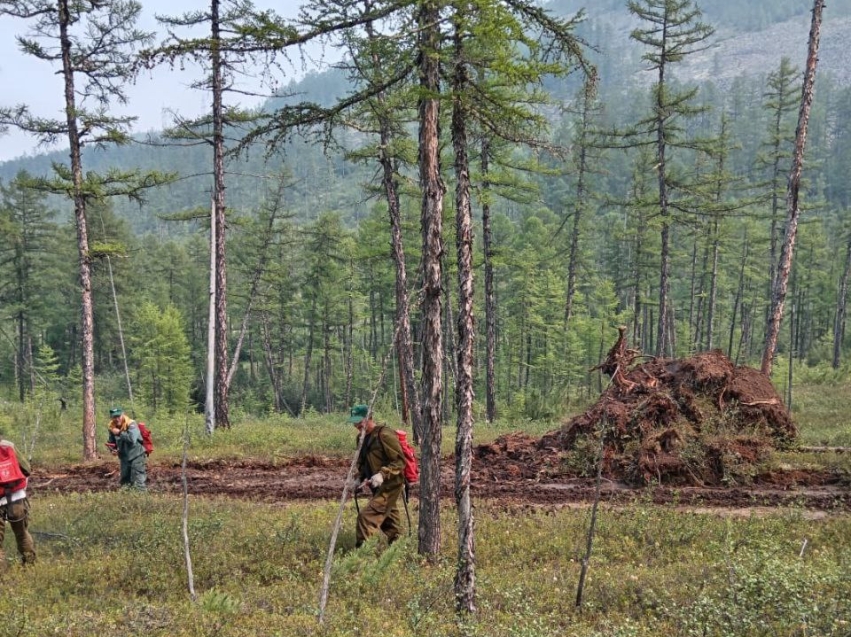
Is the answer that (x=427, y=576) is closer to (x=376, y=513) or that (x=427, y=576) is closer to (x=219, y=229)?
(x=376, y=513)

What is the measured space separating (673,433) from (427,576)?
7832 millimetres

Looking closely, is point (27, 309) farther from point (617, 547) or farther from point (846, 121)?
point (846, 121)

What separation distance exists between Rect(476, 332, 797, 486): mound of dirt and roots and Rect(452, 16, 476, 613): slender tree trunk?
6134 millimetres

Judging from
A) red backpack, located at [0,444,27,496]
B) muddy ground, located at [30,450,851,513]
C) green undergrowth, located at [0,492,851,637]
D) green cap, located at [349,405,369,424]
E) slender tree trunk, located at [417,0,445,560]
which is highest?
slender tree trunk, located at [417,0,445,560]

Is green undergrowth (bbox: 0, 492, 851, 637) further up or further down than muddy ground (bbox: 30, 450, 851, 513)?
further up

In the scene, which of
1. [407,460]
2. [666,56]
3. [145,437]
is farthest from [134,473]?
[666,56]

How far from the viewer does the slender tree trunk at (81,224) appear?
15220 mm

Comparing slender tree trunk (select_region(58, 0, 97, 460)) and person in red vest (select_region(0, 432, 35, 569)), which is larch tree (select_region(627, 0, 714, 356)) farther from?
person in red vest (select_region(0, 432, 35, 569))

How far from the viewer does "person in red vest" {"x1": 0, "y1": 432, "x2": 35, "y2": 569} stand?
8602 mm

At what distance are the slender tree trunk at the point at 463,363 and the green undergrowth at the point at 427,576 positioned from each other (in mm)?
528

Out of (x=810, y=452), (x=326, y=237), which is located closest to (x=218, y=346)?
(x=810, y=452)

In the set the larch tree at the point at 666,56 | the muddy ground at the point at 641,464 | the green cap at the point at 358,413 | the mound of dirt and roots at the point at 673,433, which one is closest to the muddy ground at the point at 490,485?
the muddy ground at the point at 641,464

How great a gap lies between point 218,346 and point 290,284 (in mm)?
27714

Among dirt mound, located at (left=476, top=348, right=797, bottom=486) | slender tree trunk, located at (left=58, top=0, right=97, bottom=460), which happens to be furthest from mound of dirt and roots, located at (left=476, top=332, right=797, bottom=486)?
slender tree trunk, located at (left=58, top=0, right=97, bottom=460)
